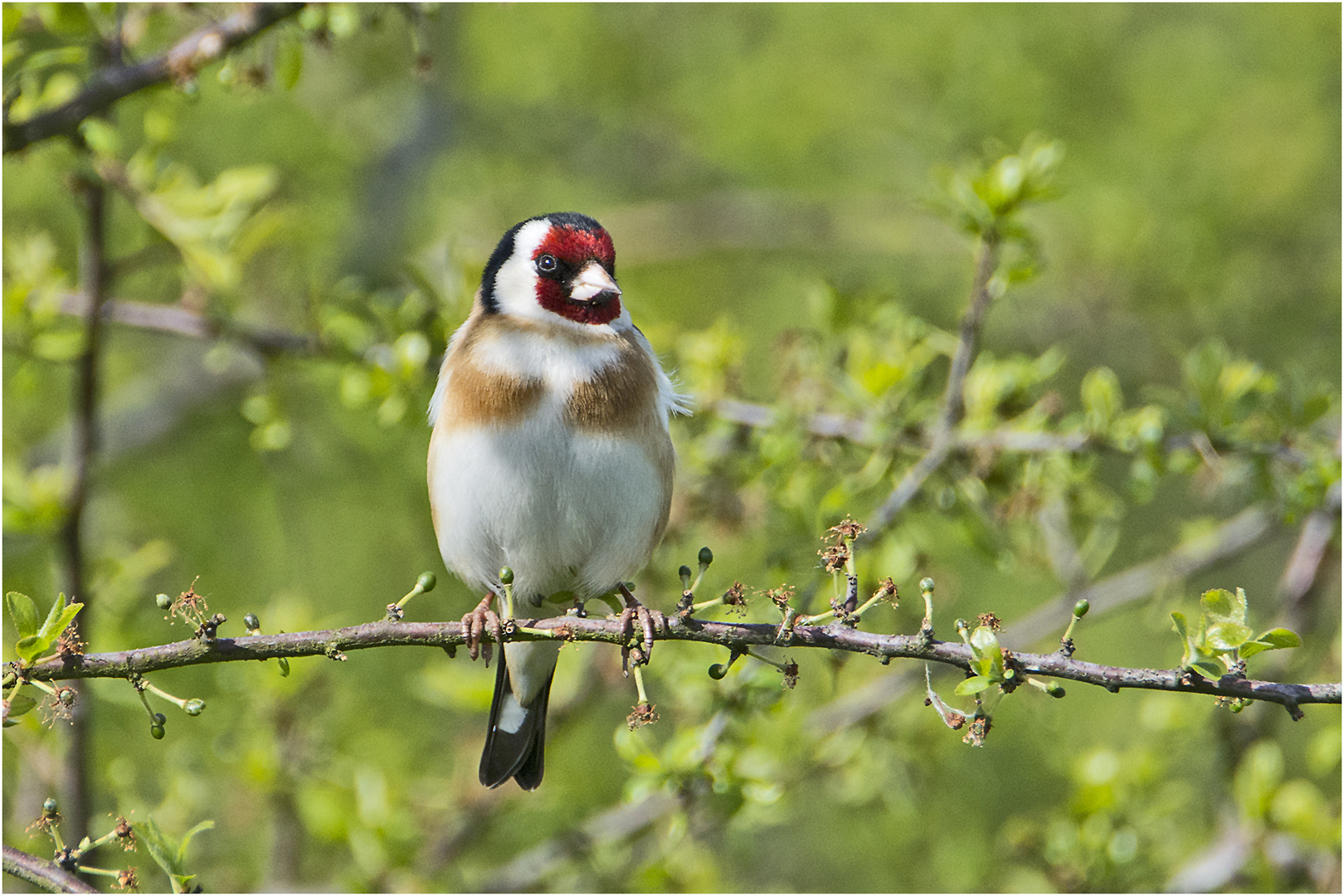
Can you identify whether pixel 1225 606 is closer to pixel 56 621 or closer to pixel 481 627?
pixel 481 627

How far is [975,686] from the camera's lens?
226cm

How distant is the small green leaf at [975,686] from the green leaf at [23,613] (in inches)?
70.3

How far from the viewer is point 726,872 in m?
5.47

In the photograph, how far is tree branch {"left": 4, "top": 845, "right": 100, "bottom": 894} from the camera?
232 cm

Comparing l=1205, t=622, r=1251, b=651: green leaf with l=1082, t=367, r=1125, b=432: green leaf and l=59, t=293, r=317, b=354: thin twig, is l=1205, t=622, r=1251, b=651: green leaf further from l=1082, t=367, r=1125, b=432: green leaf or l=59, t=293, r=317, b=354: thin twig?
l=59, t=293, r=317, b=354: thin twig

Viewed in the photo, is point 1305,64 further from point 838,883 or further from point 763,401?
point 838,883

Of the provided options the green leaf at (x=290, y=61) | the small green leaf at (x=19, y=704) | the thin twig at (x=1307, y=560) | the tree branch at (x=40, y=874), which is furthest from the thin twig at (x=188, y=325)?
the thin twig at (x=1307, y=560)

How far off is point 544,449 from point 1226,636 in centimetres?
200

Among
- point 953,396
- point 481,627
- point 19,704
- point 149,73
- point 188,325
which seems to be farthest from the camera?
point 188,325

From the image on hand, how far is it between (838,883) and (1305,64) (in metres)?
6.59

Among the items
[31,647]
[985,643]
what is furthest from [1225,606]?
[31,647]

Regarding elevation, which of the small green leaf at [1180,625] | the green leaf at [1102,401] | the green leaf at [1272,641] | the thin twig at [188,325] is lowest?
the green leaf at [1272,641]

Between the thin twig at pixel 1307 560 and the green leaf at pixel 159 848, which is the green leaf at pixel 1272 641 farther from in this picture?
the thin twig at pixel 1307 560

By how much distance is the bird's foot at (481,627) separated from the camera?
272 cm
